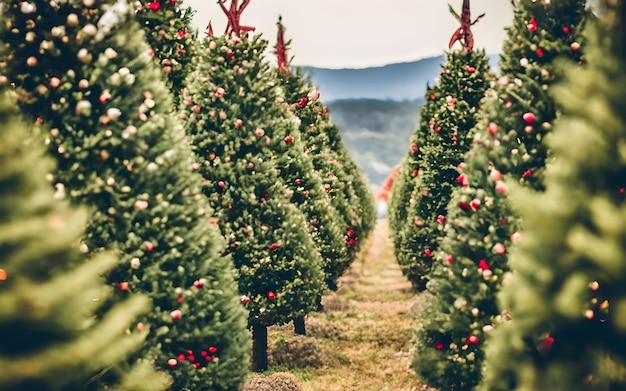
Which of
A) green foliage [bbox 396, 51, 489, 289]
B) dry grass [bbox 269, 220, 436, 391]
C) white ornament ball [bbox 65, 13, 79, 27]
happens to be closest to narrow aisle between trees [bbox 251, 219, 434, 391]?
dry grass [bbox 269, 220, 436, 391]

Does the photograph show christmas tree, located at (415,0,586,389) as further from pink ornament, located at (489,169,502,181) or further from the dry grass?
the dry grass

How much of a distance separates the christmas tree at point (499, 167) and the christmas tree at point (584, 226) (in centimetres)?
357

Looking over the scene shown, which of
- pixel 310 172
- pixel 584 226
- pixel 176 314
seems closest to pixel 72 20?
pixel 176 314

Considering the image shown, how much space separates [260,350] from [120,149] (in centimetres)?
775

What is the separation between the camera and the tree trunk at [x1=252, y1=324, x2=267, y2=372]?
1297cm

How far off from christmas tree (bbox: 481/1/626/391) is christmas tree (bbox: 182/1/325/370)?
7952 millimetres

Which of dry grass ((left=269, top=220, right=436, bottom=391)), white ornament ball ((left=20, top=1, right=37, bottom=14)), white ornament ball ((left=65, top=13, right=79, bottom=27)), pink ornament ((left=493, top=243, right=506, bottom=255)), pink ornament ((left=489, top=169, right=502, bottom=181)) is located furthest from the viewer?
dry grass ((left=269, top=220, right=436, bottom=391))

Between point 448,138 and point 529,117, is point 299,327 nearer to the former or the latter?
point 448,138

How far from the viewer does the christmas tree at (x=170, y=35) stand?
42.0 feet

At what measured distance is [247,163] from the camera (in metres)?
10.7

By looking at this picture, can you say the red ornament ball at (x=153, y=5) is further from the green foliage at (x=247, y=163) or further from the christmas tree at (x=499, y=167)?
the christmas tree at (x=499, y=167)

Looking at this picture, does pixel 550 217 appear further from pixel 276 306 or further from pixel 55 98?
pixel 276 306

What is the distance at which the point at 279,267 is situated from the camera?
11188 mm

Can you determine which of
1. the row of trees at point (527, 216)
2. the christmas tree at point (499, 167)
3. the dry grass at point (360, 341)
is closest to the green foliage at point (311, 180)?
the dry grass at point (360, 341)
